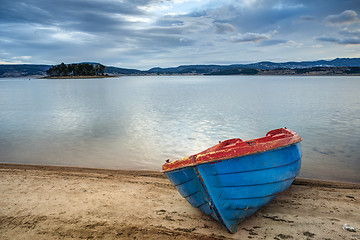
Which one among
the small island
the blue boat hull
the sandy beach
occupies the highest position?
the small island

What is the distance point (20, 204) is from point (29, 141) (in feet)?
29.6

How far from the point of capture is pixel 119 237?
5.07m

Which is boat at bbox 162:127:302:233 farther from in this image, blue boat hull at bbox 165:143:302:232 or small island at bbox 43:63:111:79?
small island at bbox 43:63:111:79

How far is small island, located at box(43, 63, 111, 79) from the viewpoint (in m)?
159

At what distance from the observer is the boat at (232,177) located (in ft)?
14.7

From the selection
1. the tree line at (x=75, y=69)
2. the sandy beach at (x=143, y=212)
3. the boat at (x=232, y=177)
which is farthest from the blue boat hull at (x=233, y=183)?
the tree line at (x=75, y=69)

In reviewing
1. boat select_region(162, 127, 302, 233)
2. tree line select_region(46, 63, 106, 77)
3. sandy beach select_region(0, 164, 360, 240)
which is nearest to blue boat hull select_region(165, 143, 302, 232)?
boat select_region(162, 127, 302, 233)

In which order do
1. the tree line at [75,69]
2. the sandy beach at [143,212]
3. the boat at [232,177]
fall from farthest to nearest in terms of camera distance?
1. the tree line at [75,69]
2. the sandy beach at [143,212]
3. the boat at [232,177]

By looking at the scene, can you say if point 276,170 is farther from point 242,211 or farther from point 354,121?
point 354,121

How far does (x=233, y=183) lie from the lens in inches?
182

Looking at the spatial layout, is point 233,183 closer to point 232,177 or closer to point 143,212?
point 232,177

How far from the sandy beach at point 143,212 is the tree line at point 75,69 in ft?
554

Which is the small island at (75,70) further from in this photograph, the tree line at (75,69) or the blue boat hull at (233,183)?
the blue boat hull at (233,183)

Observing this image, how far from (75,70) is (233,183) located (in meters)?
176
